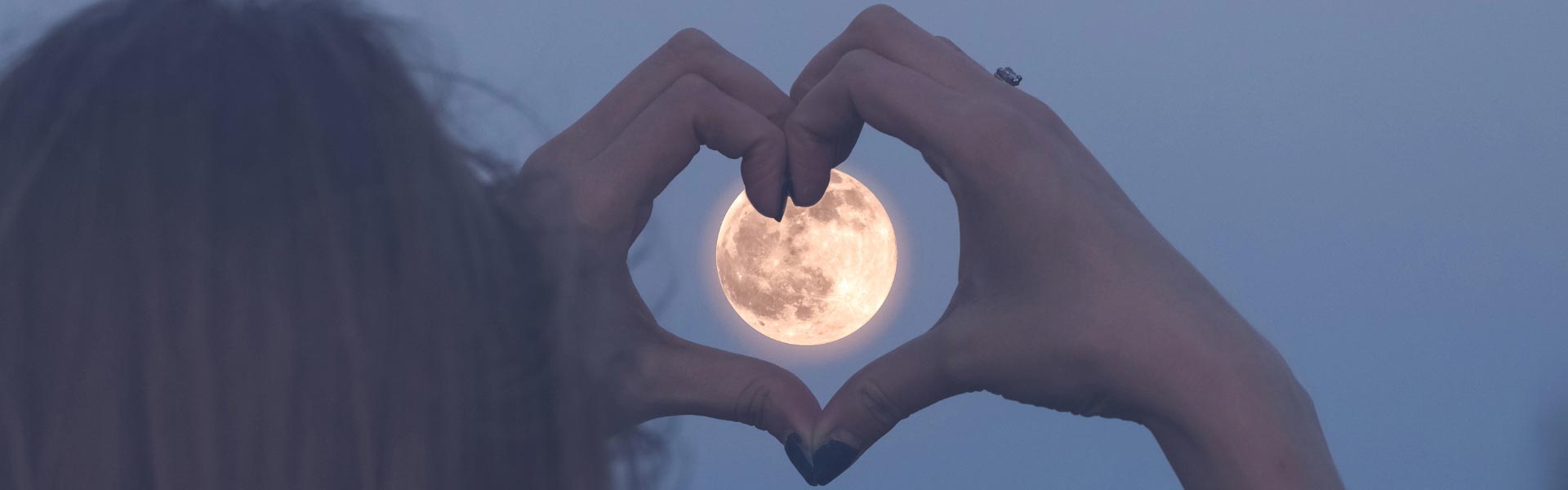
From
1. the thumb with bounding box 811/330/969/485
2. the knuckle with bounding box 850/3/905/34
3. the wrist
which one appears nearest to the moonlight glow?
the knuckle with bounding box 850/3/905/34

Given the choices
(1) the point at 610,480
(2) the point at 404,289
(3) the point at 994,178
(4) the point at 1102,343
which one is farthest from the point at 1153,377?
(2) the point at 404,289

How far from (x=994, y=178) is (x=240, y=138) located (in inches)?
102

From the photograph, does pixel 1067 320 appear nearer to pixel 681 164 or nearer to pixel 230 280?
pixel 681 164

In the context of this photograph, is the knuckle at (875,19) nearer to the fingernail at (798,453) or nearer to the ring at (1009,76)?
the ring at (1009,76)

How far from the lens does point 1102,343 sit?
124 inches

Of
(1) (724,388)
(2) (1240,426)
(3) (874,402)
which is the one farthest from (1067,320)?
(1) (724,388)

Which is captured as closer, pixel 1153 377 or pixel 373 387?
pixel 373 387

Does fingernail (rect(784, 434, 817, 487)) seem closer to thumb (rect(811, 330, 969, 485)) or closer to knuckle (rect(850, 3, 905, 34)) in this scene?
thumb (rect(811, 330, 969, 485))

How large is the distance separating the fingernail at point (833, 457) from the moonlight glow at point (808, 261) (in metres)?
1.23

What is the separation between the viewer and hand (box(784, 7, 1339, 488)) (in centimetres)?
307

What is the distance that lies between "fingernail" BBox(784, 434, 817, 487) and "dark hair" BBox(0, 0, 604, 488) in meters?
2.78

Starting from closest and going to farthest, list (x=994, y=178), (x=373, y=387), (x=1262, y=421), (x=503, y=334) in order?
(x=373, y=387)
(x=503, y=334)
(x=1262, y=421)
(x=994, y=178)

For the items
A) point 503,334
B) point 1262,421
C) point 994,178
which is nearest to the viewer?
point 503,334

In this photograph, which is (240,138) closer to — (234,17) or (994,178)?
(234,17)
